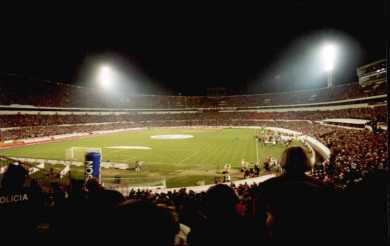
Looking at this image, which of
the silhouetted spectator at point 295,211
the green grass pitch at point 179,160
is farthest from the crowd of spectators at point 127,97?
the silhouetted spectator at point 295,211

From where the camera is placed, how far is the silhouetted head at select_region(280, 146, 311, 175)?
12.0 feet

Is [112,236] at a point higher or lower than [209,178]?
higher

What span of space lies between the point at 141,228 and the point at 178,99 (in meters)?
107

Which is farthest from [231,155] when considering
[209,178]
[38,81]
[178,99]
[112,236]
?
[178,99]

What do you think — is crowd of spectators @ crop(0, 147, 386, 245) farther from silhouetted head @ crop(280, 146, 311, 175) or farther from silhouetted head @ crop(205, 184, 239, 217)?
silhouetted head @ crop(280, 146, 311, 175)

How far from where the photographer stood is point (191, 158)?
30.4m

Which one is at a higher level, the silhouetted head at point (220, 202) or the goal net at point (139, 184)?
the silhouetted head at point (220, 202)

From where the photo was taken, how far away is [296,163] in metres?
3.69

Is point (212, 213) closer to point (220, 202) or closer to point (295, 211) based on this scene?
point (220, 202)

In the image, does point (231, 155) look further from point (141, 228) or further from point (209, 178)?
point (141, 228)

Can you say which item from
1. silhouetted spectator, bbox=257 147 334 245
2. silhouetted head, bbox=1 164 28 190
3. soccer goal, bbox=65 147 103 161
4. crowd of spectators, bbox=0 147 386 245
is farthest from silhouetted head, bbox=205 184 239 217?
soccer goal, bbox=65 147 103 161

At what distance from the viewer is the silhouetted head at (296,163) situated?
367 cm

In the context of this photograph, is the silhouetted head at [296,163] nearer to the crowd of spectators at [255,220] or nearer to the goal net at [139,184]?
the crowd of spectators at [255,220]

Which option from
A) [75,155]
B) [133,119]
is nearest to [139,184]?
[75,155]
